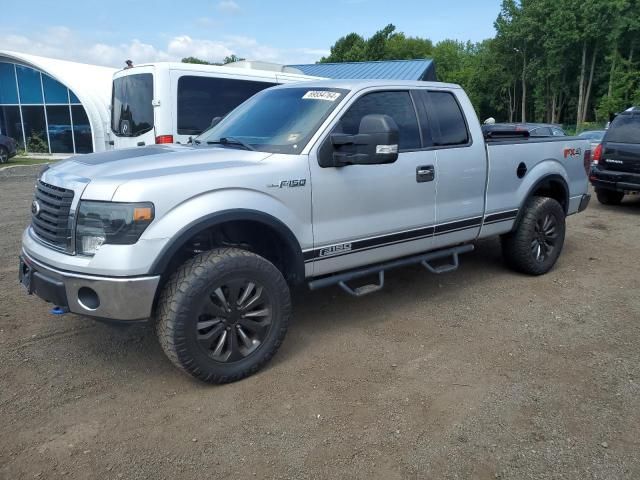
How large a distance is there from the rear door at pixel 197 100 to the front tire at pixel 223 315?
5163 millimetres

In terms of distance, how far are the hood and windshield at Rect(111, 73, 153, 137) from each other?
15.1ft

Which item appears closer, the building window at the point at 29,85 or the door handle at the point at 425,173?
the door handle at the point at 425,173

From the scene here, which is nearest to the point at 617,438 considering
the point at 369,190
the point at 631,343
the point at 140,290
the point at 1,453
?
the point at 631,343

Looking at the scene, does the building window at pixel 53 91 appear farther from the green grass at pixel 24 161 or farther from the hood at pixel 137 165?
the hood at pixel 137 165

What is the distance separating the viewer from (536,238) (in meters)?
5.41

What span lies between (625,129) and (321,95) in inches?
305

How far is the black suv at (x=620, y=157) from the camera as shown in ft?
29.8

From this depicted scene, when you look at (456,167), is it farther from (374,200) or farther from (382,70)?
(382,70)

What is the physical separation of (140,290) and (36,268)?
0.82m

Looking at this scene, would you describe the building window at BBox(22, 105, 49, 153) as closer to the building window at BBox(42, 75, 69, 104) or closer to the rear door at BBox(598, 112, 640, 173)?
the building window at BBox(42, 75, 69, 104)

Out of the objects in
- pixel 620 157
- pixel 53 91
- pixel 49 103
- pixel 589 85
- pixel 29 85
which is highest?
pixel 589 85

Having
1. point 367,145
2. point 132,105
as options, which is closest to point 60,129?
point 132,105

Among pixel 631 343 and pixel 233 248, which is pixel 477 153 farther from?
pixel 233 248

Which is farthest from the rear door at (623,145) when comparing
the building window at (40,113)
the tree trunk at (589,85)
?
the tree trunk at (589,85)
